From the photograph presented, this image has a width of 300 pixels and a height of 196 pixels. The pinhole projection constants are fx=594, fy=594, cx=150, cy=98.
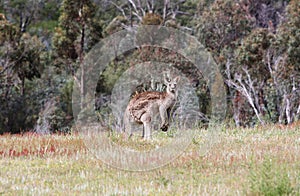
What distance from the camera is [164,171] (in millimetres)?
8320

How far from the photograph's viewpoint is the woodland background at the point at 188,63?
28812 millimetres

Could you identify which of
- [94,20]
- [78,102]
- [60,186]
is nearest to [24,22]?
[94,20]

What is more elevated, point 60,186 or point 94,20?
point 94,20

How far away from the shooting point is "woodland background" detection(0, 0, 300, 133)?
2881 cm

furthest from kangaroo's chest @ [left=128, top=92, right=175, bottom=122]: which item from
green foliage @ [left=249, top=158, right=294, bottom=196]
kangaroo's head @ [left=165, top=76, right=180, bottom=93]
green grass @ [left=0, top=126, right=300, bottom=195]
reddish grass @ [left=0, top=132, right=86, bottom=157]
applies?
green foliage @ [left=249, top=158, right=294, bottom=196]

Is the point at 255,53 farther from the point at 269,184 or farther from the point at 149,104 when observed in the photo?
the point at 269,184

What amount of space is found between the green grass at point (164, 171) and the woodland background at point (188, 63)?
15.5 metres

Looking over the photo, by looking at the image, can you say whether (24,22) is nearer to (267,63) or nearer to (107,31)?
(107,31)

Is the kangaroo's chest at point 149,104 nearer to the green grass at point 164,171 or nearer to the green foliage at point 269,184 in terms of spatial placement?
the green grass at point 164,171

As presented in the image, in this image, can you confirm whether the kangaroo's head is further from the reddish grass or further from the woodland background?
the woodland background

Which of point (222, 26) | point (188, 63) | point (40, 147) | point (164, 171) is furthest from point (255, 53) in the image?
point (164, 171)

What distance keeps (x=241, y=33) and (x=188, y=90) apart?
1013 centimetres

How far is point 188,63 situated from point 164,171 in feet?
72.1

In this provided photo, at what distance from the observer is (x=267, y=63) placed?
30.3 metres
